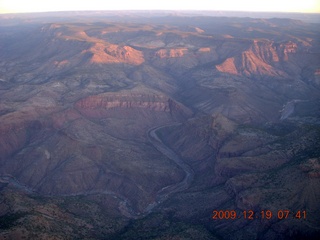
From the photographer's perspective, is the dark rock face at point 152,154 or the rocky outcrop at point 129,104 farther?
the rocky outcrop at point 129,104

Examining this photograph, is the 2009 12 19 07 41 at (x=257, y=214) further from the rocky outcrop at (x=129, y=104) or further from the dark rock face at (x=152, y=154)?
the rocky outcrop at (x=129, y=104)

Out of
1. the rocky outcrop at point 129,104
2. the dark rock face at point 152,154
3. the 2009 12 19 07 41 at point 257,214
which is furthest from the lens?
the rocky outcrop at point 129,104

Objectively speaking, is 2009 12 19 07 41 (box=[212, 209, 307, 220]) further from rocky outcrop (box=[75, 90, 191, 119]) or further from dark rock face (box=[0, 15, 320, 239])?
rocky outcrop (box=[75, 90, 191, 119])

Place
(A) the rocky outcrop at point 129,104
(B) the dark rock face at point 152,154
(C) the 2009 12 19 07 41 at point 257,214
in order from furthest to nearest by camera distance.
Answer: (A) the rocky outcrop at point 129,104
(B) the dark rock face at point 152,154
(C) the 2009 12 19 07 41 at point 257,214

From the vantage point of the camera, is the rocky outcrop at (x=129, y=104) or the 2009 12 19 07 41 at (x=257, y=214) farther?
the rocky outcrop at (x=129, y=104)

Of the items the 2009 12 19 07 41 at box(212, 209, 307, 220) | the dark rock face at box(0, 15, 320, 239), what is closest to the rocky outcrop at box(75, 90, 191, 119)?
the dark rock face at box(0, 15, 320, 239)

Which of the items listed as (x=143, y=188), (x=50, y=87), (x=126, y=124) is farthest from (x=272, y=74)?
(x=143, y=188)

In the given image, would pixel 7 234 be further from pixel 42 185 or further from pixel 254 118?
pixel 254 118

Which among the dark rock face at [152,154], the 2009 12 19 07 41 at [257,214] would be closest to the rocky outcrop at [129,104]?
the dark rock face at [152,154]
